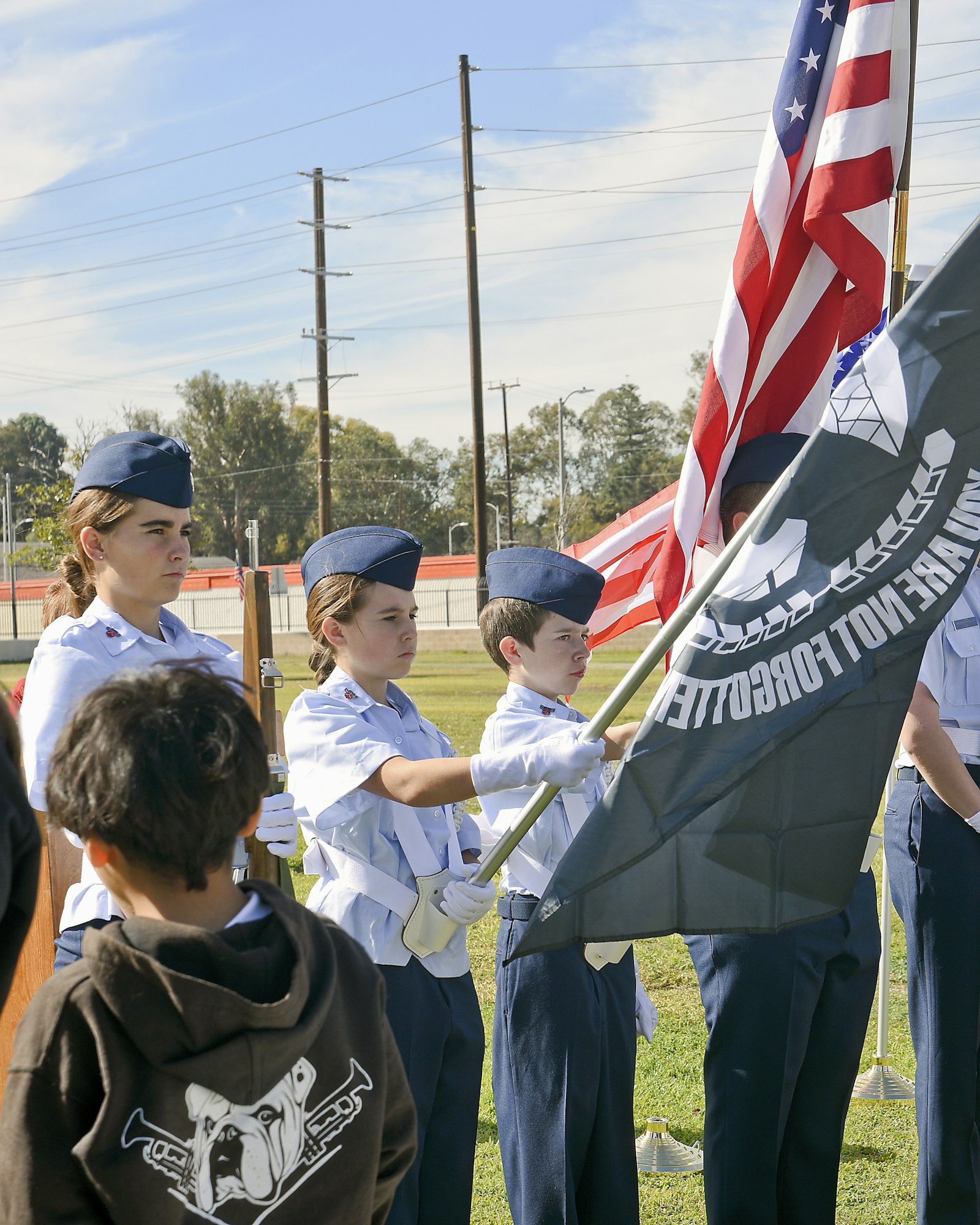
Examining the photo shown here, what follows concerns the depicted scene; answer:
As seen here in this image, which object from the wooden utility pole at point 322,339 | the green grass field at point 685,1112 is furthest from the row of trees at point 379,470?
the green grass field at point 685,1112

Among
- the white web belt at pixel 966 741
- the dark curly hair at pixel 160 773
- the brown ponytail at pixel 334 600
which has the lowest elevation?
the white web belt at pixel 966 741

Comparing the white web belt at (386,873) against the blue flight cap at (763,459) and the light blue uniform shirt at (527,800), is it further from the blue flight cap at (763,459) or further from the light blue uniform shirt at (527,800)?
Result: the blue flight cap at (763,459)

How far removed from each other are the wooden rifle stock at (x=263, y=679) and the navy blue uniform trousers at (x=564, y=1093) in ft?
2.14

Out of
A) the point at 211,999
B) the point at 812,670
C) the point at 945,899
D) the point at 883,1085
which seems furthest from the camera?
the point at 883,1085

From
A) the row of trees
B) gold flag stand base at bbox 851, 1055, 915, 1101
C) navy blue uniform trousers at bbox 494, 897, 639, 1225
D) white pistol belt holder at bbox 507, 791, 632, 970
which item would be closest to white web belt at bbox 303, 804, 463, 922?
white pistol belt holder at bbox 507, 791, 632, 970

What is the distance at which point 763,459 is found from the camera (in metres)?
3.33

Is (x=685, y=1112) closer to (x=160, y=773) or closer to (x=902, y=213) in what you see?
(x=902, y=213)

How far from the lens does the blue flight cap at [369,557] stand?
3041mm

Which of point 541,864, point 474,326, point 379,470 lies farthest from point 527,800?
point 379,470

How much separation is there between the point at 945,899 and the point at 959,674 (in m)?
0.60

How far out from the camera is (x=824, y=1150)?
319 cm

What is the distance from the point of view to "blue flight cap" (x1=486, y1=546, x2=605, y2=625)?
3.36m

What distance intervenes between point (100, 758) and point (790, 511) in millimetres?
1598

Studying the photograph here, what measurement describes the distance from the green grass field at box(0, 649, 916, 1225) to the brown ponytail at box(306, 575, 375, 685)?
4.96 feet
